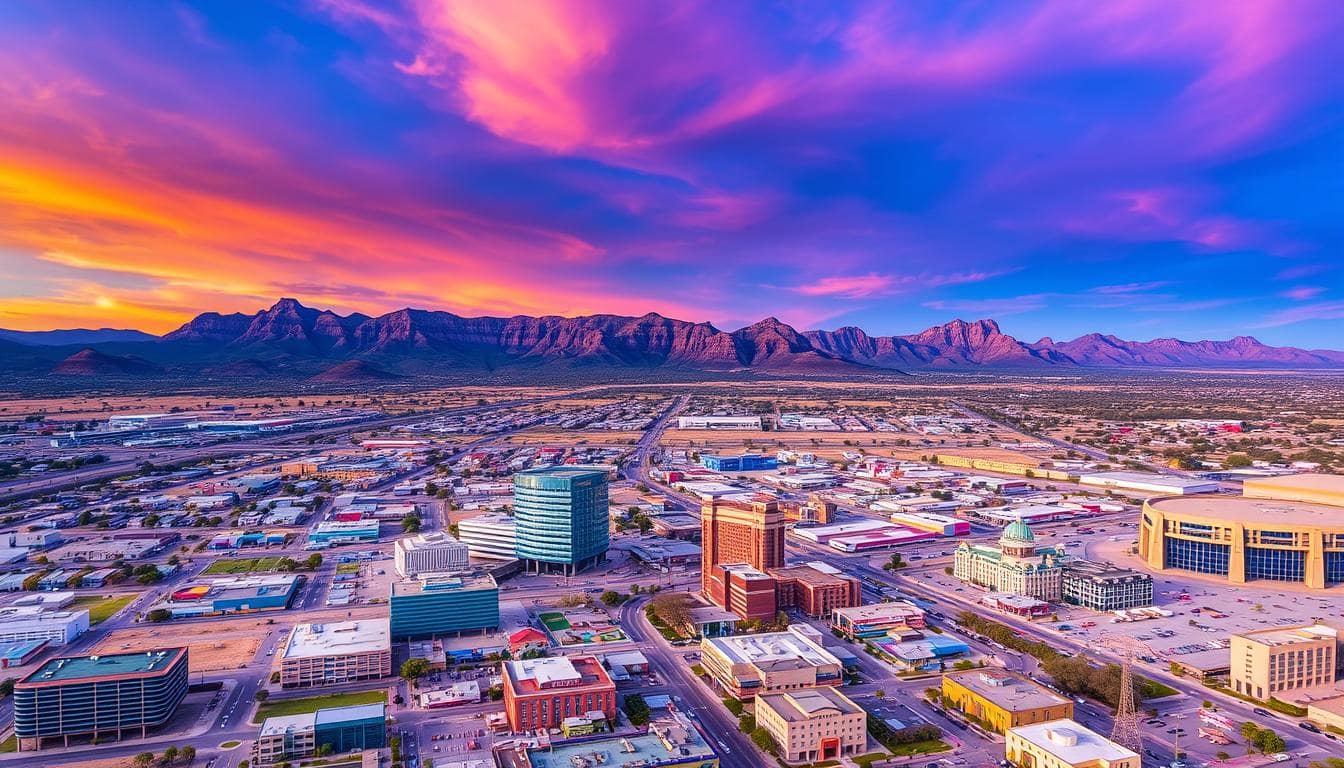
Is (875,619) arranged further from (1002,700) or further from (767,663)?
(1002,700)

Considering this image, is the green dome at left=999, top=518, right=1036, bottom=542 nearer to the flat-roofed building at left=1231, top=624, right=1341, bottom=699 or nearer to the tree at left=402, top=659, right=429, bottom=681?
the flat-roofed building at left=1231, top=624, right=1341, bottom=699

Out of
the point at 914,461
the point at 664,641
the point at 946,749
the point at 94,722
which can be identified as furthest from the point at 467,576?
the point at 914,461

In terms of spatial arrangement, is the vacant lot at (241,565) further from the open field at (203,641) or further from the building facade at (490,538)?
the building facade at (490,538)

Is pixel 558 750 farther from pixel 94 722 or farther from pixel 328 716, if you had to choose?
pixel 94 722

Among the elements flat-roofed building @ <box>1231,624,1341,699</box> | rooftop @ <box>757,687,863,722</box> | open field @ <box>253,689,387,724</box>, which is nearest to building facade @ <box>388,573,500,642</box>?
open field @ <box>253,689,387,724</box>

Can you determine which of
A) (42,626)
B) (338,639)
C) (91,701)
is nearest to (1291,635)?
(338,639)

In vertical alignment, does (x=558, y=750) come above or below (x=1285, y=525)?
below

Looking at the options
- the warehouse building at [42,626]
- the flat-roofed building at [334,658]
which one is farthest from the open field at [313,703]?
the warehouse building at [42,626]

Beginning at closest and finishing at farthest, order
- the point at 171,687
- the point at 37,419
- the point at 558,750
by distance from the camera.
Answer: the point at 558,750, the point at 171,687, the point at 37,419
